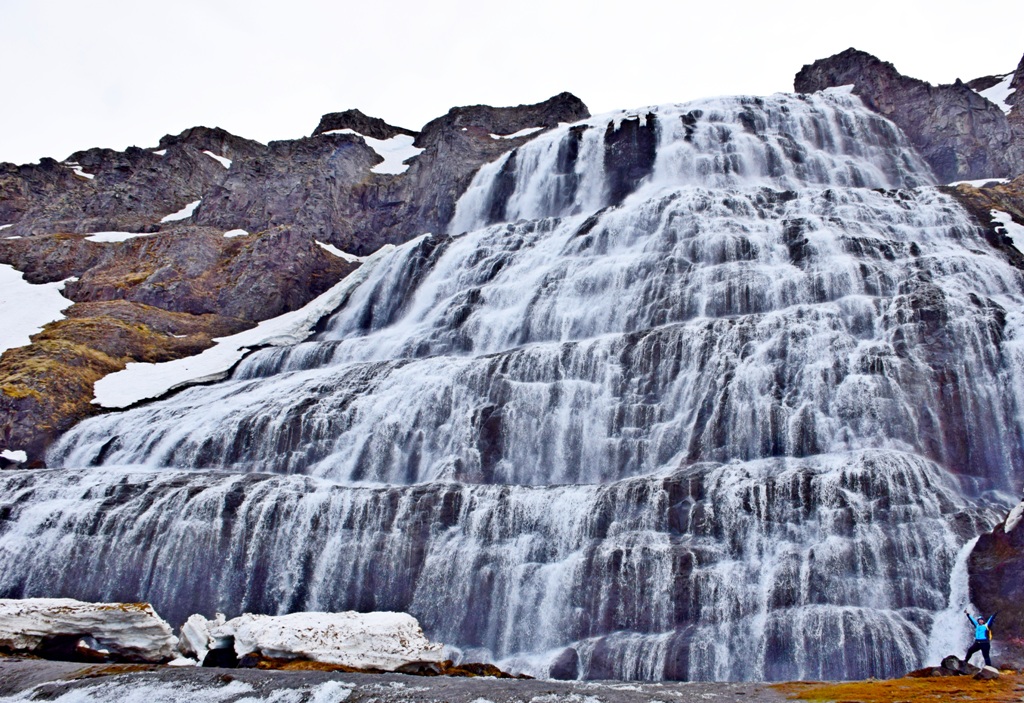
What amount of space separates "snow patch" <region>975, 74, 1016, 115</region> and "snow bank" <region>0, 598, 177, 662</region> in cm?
6463

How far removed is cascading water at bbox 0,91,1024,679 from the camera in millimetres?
19812

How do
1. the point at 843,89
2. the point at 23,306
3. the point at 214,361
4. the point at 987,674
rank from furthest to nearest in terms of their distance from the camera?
the point at 843,89 → the point at 23,306 → the point at 214,361 → the point at 987,674

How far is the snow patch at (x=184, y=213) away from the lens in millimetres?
74812

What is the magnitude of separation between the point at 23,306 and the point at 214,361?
1688cm

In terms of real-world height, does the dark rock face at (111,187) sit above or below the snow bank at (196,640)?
above

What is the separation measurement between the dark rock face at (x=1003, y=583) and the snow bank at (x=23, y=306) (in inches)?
1792

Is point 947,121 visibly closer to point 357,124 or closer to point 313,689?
A: point 357,124

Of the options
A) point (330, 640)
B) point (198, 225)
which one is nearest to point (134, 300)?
point (198, 225)

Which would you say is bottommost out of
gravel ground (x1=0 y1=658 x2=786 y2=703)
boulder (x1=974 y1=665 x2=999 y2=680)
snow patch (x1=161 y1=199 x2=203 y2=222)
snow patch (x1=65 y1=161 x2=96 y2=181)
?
gravel ground (x1=0 y1=658 x2=786 y2=703)

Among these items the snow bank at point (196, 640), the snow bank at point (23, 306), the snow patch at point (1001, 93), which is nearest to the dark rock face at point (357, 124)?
the snow bank at point (23, 306)

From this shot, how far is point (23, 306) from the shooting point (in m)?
52.1

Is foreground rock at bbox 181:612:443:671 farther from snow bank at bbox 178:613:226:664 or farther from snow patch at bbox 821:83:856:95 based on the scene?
snow patch at bbox 821:83:856:95

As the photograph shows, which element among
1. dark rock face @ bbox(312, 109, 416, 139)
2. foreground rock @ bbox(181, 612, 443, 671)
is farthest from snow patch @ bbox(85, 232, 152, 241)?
foreground rock @ bbox(181, 612, 443, 671)

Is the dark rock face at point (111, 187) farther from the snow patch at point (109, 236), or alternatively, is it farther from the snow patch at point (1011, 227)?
the snow patch at point (1011, 227)
